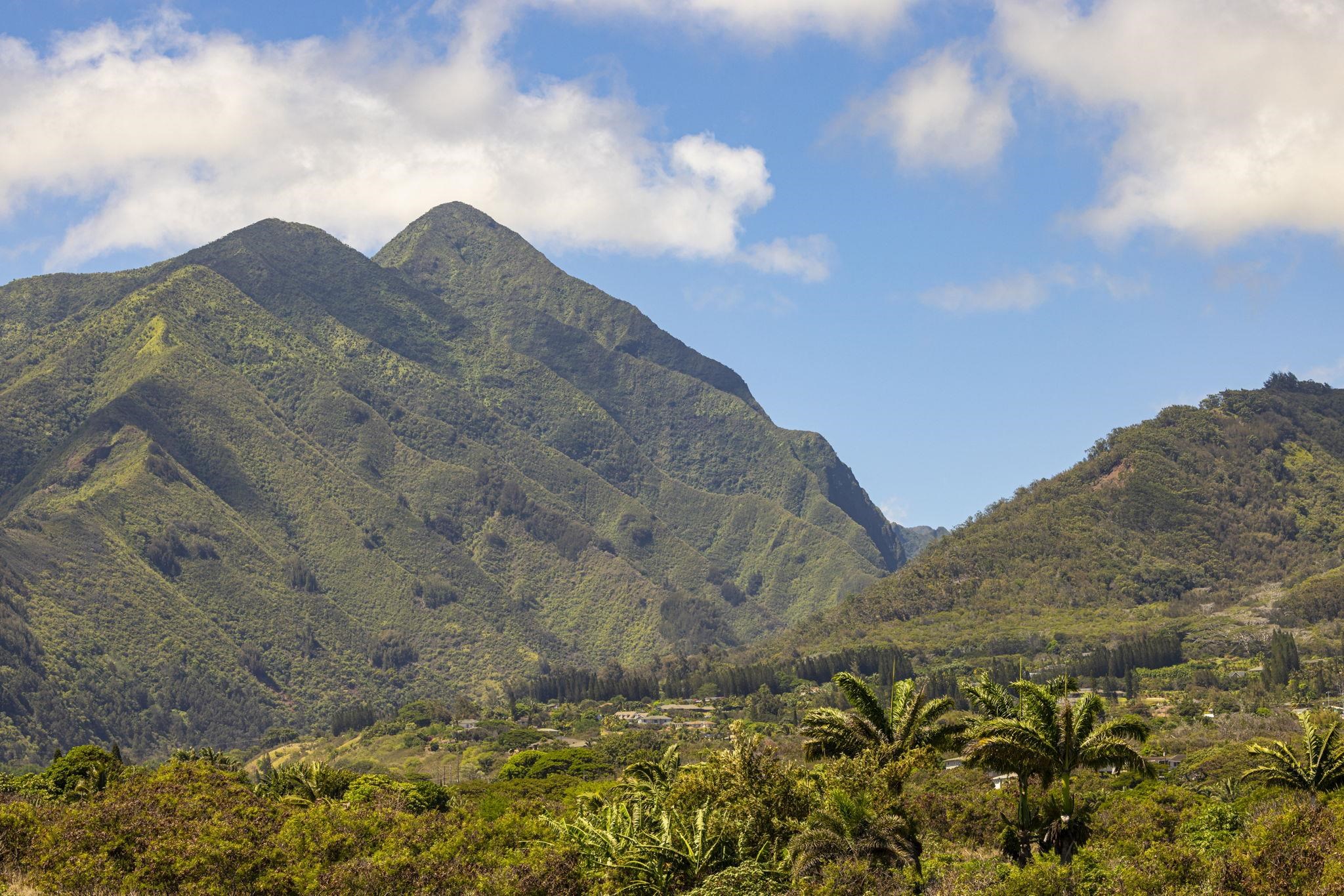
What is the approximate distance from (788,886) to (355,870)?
727 inches

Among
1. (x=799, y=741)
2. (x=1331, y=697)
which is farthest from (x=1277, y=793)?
(x=1331, y=697)

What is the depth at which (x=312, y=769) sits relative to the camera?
10669cm

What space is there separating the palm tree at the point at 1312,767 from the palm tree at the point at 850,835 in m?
27.7

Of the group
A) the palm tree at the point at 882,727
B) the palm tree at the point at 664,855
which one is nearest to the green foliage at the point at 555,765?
the palm tree at the point at 664,855

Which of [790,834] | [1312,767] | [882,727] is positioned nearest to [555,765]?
[1312,767]

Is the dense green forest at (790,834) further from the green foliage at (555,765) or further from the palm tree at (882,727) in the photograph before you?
the green foliage at (555,765)

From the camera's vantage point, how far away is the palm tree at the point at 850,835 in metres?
55.8

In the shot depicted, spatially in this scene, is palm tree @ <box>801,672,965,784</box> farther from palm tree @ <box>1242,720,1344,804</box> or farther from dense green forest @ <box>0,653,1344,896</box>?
palm tree @ <box>1242,720,1344,804</box>

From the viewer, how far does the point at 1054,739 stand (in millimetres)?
56406

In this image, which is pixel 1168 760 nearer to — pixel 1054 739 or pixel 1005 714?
pixel 1005 714

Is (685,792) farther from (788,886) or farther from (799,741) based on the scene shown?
(799,741)

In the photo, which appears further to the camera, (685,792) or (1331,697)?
(1331,697)

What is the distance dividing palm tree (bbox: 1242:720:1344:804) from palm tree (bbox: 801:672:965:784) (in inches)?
981

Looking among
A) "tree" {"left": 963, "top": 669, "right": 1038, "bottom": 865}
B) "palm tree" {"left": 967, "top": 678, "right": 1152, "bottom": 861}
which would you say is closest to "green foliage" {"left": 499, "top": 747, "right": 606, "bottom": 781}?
"tree" {"left": 963, "top": 669, "right": 1038, "bottom": 865}
